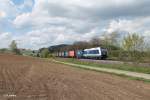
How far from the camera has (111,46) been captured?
93688 mm

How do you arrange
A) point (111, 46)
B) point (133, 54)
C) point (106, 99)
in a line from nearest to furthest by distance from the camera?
point (106, 99) < point (133, 54) < point (111, 46)

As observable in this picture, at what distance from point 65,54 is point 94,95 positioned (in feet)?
309

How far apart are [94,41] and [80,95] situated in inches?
4811

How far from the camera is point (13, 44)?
571 ft

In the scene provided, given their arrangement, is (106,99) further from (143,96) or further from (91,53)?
(91,53)

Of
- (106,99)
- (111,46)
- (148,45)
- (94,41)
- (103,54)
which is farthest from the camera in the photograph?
(94,41)

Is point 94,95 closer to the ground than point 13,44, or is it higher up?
closer to the ground

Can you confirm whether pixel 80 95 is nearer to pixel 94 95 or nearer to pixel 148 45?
pixel 94 95

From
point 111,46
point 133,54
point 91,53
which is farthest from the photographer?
point 111,46

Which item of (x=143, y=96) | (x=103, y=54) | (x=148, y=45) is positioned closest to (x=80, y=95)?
(x=143, y=96)

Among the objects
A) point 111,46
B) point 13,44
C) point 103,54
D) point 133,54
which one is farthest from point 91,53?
point 13,44

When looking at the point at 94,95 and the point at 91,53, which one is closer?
the point at 94,95

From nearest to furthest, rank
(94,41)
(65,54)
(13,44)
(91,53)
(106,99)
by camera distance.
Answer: (106,99) < (91,53) < (65,54) < (94,41) < (13,44)

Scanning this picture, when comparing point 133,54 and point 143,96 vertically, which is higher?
point 133,54
